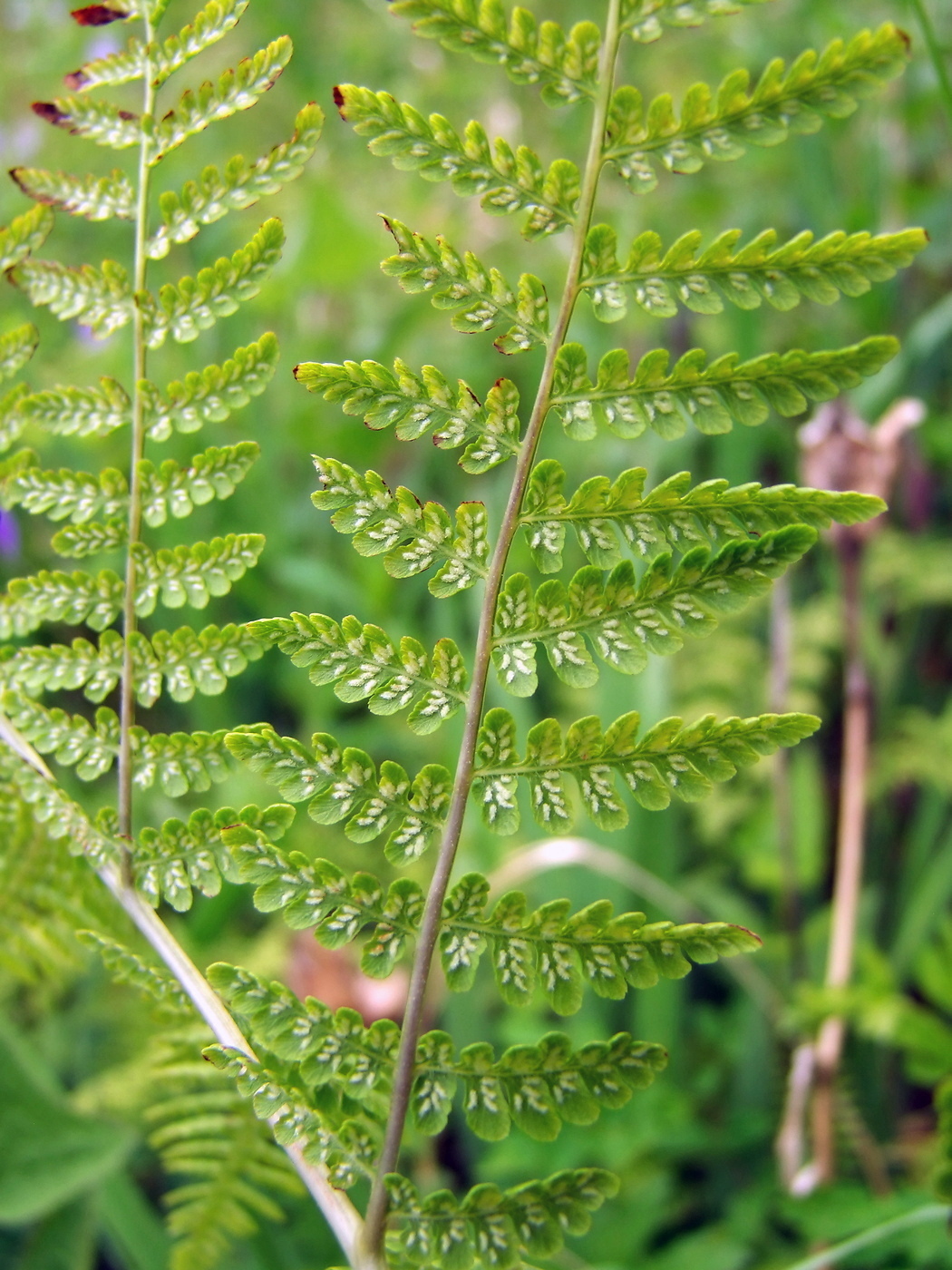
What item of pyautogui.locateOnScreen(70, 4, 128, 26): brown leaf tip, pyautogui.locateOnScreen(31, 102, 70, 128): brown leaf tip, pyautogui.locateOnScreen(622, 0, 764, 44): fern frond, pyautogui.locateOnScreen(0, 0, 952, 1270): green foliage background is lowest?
pyautogui.locateOnScreen(0, 0, 952, 1270): green foliage background

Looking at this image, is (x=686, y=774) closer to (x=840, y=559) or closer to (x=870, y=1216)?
(x=870, y=1216)

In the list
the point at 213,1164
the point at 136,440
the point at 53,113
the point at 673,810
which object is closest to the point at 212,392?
the point at 136,440

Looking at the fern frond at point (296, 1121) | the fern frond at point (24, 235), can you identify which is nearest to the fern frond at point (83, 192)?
the fern frond at point (24, 235)

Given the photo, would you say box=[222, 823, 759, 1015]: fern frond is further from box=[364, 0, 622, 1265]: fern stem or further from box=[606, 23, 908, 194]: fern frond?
box=[606, 23, 908, 194]: fern frond

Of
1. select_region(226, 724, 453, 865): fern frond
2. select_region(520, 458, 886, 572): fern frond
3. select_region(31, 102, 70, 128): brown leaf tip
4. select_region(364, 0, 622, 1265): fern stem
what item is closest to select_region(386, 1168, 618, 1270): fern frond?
select_region(364, 0, 622, 1265): fern stem

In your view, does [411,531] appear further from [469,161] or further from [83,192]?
[83,192]

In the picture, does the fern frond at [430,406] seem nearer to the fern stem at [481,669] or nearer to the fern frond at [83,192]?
the fern stem at [481,669]
